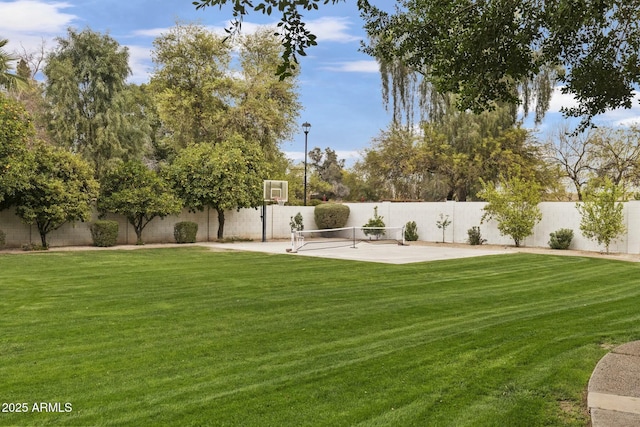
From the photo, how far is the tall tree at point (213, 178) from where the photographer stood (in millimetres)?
23000

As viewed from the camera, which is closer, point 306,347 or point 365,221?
point 306,347

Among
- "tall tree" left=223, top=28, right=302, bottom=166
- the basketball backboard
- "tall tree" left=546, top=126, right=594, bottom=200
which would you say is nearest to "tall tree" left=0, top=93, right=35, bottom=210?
the basketball backboard

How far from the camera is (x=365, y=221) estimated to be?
91.3ft

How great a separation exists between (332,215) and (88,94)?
1441 centimetres

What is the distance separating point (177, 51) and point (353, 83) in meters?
10.1

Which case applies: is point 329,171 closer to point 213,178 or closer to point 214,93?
point 214,93

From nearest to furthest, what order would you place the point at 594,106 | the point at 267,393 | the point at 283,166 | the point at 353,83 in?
the point at 267,393
the point at 594,106
the point at 353,83
the point at 283,166

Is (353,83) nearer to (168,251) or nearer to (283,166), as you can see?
(283,166)

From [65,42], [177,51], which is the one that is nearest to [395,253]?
[177,51]

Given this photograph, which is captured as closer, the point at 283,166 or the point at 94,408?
the point at 94,408

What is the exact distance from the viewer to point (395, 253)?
18219 millimetres

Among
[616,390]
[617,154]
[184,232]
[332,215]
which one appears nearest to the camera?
[616,390]

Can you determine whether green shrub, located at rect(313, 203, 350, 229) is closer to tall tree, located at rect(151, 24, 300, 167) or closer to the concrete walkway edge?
tall tree, located at rect(151, 24, 300, 167)

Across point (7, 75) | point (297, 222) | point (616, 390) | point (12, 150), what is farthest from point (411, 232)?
point (616, 390)
